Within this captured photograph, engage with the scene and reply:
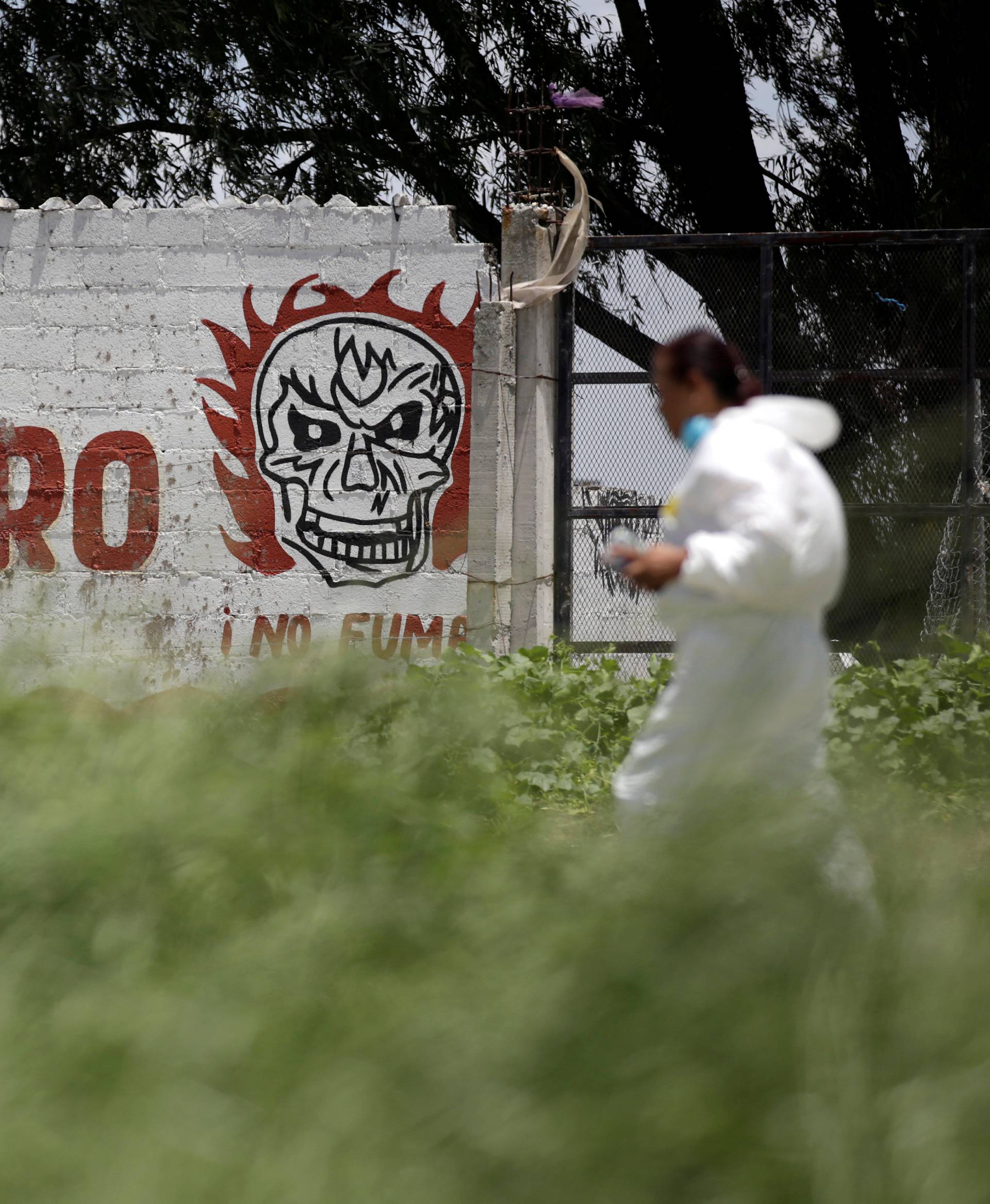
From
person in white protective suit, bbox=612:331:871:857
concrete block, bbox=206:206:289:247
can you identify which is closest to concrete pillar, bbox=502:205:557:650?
concrete block, bbox=206:206:289:247

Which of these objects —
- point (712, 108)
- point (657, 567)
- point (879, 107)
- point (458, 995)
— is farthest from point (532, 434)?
point (879, 107)

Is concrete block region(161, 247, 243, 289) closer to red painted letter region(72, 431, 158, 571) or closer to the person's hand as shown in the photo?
red painted letter region(72, 431, 158, 571)

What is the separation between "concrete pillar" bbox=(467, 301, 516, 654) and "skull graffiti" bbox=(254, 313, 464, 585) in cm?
14

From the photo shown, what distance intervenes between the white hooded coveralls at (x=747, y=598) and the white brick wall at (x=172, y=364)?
360 centimetres

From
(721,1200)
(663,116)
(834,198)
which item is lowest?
(721,1200)

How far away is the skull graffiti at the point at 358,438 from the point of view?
5.99 meters

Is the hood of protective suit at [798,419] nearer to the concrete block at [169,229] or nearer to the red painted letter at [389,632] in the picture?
the red painted letter at [389,632]

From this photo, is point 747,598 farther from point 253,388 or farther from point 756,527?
point 253,388

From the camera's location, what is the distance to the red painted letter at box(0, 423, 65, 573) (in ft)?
20.3

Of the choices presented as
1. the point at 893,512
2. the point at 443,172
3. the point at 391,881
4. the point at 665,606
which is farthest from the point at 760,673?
the point at 443,172

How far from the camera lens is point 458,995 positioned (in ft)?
3.71

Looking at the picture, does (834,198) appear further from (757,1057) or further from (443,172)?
(757,1057)

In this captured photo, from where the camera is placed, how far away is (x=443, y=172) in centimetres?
996

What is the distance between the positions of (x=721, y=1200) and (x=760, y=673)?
137cm
